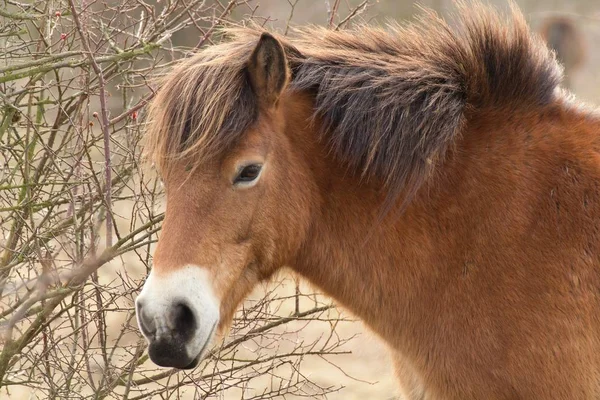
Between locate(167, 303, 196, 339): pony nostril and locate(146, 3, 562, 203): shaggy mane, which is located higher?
locate(146, 3, 562, 203): shaggy mane

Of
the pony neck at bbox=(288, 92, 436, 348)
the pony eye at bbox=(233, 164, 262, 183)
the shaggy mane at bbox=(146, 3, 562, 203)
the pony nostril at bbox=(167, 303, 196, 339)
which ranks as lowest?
the pony nostril at bbox=(167, 303, 196, 339)

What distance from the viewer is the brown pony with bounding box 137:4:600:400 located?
2793 millimetres

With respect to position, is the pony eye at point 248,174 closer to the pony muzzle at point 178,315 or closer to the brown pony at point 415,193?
the brown pony at point 415,193

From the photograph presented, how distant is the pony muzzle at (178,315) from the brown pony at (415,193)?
0.12 feet

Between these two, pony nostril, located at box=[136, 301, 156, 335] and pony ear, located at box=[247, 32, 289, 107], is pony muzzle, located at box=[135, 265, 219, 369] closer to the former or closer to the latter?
pony nostril, located at box=[136, 301, 156, 335]

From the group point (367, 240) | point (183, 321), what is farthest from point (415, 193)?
point (183, 321)

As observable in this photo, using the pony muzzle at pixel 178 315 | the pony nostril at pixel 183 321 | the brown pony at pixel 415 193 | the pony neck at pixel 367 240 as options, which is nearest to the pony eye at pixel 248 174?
the brown pony at pixel 415 193

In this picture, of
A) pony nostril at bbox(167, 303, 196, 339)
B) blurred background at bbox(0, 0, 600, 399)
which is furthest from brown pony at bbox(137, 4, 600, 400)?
blurred background at bbox(0, 0, 600, 399)

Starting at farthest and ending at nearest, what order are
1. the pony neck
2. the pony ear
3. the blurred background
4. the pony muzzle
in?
the blurred background
the pony neck
the pony ear
the pony muzzle

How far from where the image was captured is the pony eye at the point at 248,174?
278 centimetres

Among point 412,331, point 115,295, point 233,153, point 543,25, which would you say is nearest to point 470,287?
point 412,331

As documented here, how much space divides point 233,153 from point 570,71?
958 cm

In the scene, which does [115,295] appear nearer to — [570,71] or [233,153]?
[233,153]

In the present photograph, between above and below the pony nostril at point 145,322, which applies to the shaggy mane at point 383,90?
above
